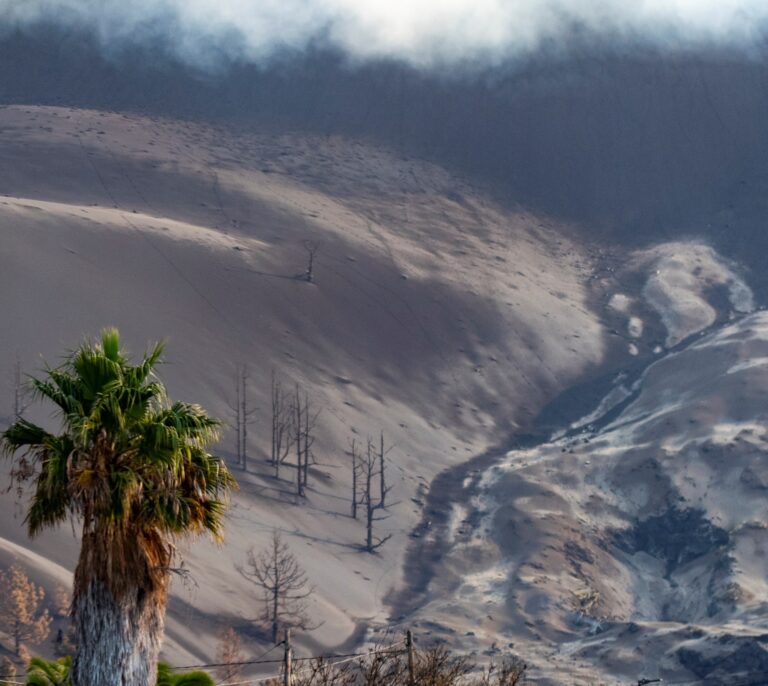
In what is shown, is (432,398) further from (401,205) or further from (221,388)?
(401,205)

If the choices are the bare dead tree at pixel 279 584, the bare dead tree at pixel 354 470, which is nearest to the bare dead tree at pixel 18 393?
the bare dead tree at pixel 279 584

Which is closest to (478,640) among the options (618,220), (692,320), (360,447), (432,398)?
(360,447)

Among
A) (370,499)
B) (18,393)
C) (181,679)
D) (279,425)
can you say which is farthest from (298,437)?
(181,679)

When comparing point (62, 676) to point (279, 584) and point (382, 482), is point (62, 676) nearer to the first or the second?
point (279, 584)

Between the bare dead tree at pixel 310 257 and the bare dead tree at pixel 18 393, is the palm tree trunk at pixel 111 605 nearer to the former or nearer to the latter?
the bare dead tree at pixel 18 393

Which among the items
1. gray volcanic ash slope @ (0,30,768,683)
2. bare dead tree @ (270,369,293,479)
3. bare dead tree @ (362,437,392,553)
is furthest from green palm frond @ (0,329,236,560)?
bare dead tree @ (270,369,293,479)

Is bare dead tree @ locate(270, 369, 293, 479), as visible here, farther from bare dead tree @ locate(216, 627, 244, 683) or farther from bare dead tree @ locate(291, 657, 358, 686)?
bare dead tree @ locate(291, 657, 358, 686)

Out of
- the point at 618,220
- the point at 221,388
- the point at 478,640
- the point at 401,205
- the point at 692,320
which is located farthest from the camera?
the point at 618,220
